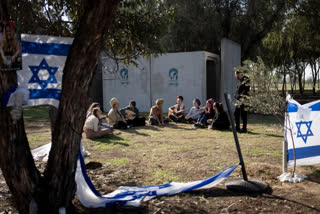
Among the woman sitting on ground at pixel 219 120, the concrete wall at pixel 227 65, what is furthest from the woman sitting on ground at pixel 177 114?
the concrete wall at pixel 227 65

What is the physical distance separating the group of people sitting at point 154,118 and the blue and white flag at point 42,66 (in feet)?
14.7

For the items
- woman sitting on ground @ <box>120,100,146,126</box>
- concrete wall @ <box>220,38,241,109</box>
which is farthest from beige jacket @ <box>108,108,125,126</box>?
concrete wall @ <box>220,38,241,109</box>

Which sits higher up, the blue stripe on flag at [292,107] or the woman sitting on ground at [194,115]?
the blue stripe on flag at [292,107]

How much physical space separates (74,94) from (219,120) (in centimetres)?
747

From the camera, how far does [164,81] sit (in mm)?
15766

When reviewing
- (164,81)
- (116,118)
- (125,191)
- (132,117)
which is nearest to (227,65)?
(164,81)

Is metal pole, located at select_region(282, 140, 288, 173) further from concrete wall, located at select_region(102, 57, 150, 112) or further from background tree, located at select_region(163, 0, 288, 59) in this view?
background tree, located at select_region(163, 0, 288, 59)

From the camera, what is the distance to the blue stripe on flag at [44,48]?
3718mm

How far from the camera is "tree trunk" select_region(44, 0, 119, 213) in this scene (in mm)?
2992

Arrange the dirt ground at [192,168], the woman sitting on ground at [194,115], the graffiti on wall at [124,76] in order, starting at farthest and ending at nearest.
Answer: the graffiti on wall at [124,76] → the woman sitting on ground at [194,115] → the dirt ground at [192,168]

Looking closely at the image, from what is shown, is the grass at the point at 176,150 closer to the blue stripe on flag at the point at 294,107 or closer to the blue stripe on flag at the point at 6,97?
the blue stripe on flag at the point at 294,107

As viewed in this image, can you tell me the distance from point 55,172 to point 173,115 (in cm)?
913

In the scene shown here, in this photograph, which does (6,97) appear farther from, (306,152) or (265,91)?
(306,152)

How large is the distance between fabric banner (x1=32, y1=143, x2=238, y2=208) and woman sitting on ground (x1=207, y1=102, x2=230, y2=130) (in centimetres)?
563
